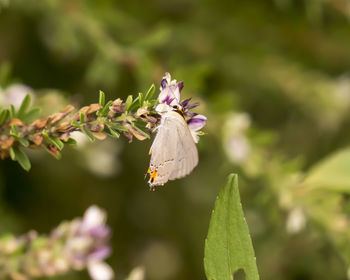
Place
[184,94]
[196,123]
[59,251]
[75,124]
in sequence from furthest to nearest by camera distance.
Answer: [184,94]
[59,251]
[196,123]
[75,124]

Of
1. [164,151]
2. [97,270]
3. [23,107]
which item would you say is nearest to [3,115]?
[23,107]

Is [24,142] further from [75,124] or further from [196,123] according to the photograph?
[196,123]

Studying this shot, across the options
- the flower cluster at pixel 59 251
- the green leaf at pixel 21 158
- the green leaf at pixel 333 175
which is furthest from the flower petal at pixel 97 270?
the green leaf at pixel 333 175

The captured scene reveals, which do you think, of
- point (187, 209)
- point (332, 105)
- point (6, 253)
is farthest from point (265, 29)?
point (6, 253)

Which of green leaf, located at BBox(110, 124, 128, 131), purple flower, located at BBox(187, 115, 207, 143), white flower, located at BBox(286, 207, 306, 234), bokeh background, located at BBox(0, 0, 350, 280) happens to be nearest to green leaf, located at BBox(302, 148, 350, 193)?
white flower, located at BBox(286, 207, 306, 234)

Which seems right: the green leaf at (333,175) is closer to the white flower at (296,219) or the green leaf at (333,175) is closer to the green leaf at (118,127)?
the white flower at (296,219)

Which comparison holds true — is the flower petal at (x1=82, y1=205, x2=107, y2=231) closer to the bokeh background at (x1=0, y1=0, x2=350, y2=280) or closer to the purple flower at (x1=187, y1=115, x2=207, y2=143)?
the purple flower at (x1=187, y1=115, x2=207, y2=143)
